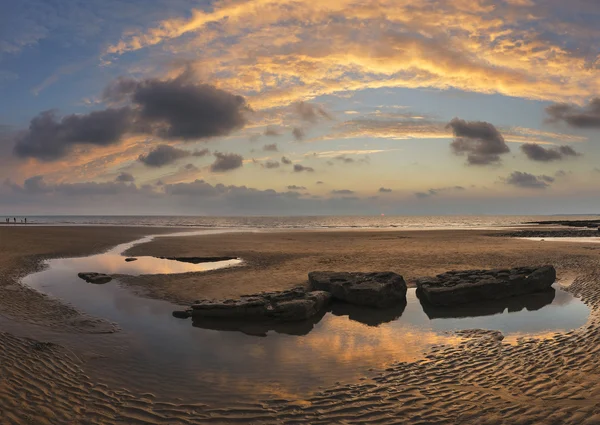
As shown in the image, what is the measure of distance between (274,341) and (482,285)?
444 inches

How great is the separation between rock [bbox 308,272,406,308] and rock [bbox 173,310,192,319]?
6797mm

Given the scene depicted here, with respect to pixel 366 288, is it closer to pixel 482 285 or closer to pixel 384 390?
pixel 482 285

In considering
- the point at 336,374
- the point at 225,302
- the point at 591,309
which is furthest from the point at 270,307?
the point at 591,309

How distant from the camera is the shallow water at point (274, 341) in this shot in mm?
9781

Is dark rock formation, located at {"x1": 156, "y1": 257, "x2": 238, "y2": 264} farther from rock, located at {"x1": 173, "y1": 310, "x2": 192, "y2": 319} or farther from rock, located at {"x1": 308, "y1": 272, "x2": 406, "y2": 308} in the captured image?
rock, located at {"x1": 173, "y1": 310, "x2": 192, "y2": 319}

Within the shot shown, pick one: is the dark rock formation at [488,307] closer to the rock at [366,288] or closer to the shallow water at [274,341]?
the shallow water at [274,341]

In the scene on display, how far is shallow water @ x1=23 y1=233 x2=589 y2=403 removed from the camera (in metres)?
9.78

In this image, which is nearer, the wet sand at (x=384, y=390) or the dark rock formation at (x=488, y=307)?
the wet sand at (x=384, y=390)

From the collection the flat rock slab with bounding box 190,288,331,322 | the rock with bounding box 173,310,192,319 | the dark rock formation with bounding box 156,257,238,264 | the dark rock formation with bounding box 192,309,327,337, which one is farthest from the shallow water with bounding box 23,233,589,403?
the dark rock formation with bounding box 156,257,238,264

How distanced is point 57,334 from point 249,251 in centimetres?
2757

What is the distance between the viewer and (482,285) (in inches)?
740

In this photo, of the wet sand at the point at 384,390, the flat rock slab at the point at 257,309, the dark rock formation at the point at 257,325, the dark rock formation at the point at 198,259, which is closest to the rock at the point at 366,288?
the flat rock slab at the point at 257,309

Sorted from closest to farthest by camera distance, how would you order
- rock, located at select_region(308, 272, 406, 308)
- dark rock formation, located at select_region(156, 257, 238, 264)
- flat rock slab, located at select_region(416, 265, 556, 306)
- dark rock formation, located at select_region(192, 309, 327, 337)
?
dark rock formation, located at select_region(192, 309, 327, 337), rock, located at select_region(308, 272, 406, 308), flat rock slab, located at select_region(416, 265, 556, 306), dark rock formation, located at select_region(156, 257, 238, 264)

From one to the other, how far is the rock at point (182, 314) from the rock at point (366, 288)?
22.3 feet
